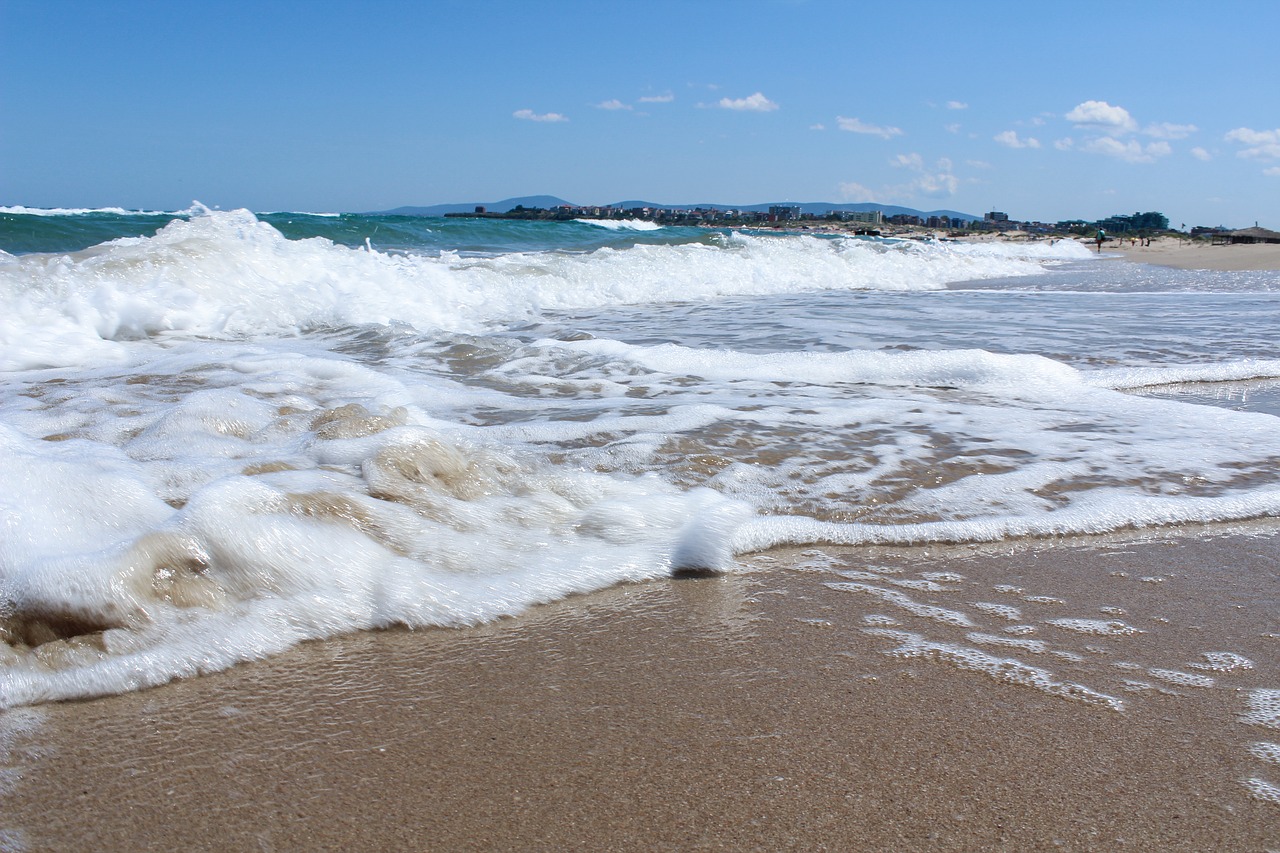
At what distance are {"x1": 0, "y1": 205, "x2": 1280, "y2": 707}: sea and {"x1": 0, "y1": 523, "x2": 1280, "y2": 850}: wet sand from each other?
0.21m

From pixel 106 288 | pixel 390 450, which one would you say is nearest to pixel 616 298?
pixel 106 288

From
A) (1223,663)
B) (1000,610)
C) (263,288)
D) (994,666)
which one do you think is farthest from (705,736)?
(263,288)

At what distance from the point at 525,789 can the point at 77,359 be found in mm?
4885

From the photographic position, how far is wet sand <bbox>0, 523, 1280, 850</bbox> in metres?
1.38

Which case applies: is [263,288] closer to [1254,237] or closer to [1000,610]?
[1000,610]

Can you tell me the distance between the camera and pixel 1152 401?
457 centimetres

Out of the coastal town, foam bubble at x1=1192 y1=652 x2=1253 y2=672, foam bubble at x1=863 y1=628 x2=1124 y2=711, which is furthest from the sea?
the coastal town

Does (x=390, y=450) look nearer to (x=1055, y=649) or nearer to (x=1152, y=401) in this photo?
(x=1055, y=649)

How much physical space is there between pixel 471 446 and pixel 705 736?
1.58 metres

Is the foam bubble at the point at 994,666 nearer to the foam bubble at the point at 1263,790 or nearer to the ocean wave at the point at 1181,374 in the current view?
the foam bubble at the point at 1263,790

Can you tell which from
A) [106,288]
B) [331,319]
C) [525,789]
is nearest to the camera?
[525,789]

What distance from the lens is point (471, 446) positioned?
298cm

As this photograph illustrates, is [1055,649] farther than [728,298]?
No

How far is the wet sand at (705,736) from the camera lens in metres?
1.38
